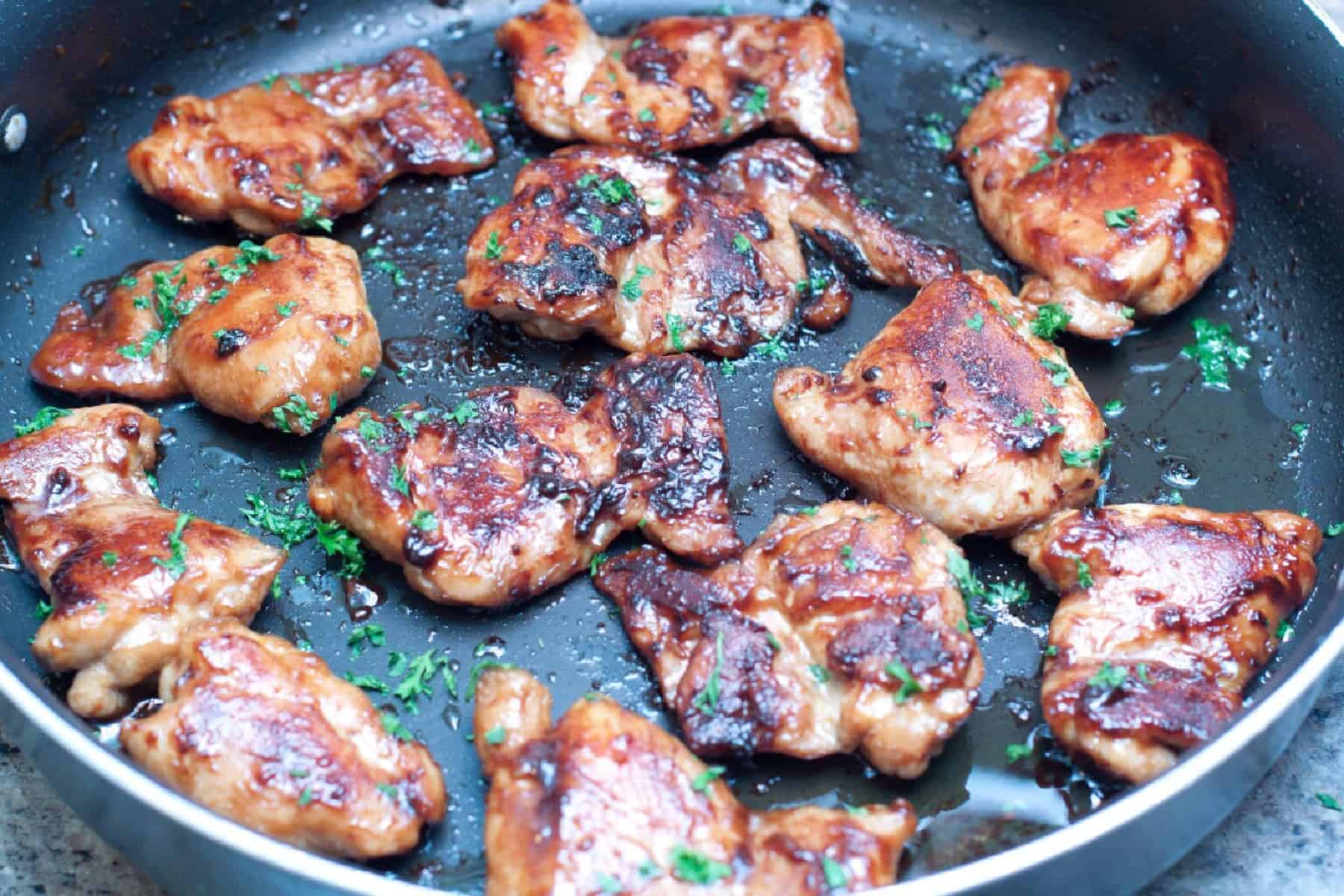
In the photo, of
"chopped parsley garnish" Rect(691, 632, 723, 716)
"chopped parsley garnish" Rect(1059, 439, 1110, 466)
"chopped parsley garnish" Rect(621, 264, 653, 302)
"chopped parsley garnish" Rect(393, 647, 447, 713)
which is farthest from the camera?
"chopped parsley garnish" Rect(621, 264, 653, 302)

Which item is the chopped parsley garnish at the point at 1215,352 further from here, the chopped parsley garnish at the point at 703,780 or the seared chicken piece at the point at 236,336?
the seared chicken piece at the point at 236,336

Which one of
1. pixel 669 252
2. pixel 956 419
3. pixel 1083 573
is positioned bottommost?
pixel 1083 573

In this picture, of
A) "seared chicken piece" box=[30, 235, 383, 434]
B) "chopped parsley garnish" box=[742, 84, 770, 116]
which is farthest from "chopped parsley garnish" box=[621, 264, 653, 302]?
"chopped parsley garnish" box=[742, 84, 770, 116]

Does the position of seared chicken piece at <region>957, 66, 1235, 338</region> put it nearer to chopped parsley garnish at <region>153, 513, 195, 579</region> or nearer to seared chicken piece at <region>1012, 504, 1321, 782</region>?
seared chicken piece at <region>1012, 504, 1321, 782</region>

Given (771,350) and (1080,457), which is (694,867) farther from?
(771,350)

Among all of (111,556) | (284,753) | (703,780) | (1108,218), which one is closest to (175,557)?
(111,556)

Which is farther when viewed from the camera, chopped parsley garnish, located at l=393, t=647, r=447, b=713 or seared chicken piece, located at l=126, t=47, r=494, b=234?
seared chicken piece, located at l=126, t=47, r=494, b=234

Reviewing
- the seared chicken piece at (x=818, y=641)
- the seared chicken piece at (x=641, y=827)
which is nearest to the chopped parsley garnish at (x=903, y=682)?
the seared chicken piece at (x=818, y=641)

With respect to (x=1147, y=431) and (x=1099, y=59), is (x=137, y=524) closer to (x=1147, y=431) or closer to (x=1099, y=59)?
(x=1147, y=431)
